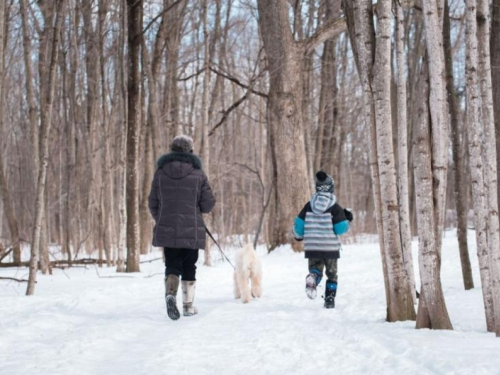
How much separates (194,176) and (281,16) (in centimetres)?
845

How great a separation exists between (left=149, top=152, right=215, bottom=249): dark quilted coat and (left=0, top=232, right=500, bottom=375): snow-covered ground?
2.88 ft

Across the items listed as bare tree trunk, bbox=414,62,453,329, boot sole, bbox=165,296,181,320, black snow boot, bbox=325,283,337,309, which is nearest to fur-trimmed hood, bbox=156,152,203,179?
boot sole, bbox=165,296,181,320

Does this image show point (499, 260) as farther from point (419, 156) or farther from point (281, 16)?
point (281, 16)

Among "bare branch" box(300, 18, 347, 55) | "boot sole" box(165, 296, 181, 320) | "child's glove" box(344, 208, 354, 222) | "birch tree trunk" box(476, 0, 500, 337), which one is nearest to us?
"birch tree trunk" box(476, 0, 500, 337)

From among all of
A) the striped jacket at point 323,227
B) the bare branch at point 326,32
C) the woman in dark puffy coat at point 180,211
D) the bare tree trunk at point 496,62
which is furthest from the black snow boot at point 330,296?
the bare branch at point 326,32

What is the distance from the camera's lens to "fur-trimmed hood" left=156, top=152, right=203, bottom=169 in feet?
20.7

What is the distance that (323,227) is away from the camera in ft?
23.3

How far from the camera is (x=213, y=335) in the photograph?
4.92m

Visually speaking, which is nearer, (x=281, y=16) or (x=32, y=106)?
(x=32, y=106)

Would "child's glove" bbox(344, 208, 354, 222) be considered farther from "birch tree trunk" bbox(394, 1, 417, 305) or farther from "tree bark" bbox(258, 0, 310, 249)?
"tree bark" bbox(258, 0, 310, 249)

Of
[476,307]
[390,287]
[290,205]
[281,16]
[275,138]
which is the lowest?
[476,307]

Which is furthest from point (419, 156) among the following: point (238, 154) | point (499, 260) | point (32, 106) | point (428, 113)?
point (238, 154)

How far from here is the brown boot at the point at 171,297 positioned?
5.88m

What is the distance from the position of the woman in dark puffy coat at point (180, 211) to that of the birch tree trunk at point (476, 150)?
2.87 meters
